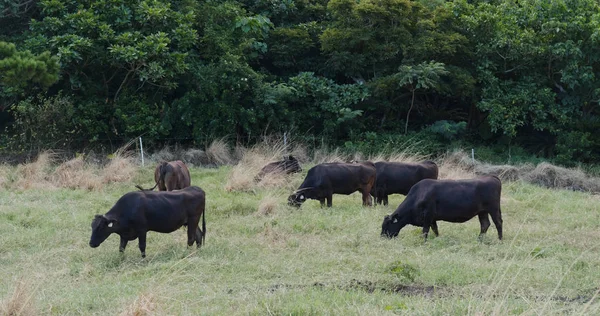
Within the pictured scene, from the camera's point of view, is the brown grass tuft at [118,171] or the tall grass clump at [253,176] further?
the brown grass tuft at [118,171]

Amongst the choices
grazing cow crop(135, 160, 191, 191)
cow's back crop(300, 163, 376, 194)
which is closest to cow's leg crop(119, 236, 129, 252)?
grazing cow crop(135, 160, 191, 191)

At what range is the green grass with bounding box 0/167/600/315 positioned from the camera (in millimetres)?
7883

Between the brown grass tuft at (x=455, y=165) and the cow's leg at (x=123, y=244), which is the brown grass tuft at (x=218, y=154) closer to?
the brown grass tuft at (x=455, y=165)

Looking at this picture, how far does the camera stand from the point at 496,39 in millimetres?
24453

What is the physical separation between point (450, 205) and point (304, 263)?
3013 mm

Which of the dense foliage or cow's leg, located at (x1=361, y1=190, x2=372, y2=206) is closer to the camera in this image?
cow's leg, located at (x1=361, y1=190, x2=372, y2=206)

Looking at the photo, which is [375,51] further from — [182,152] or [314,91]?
[182,152]

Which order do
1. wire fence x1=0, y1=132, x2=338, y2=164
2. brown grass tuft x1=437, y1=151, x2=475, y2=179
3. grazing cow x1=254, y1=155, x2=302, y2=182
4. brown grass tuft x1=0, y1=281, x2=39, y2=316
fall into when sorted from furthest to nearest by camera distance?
wire fence x1=0, y1=132, x2=338, y2=164 → brown grass tuft x1=437, y1=151, x2=475, y2=179 → grazing cow x1=254, y1=155, x2=302, y2=182 → brown grass tuft x1=0, y1=281, x2=39, y2=316

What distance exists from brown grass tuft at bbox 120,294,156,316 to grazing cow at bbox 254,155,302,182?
10867mm

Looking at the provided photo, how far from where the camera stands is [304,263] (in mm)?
10336

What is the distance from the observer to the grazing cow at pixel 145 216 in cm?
1115

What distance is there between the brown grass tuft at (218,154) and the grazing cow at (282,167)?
3.19m

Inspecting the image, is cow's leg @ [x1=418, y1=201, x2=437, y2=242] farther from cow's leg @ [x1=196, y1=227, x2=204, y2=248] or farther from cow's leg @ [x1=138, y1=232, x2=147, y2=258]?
cow's leg @ [x1=138, y1=232, x2=147, y2=258]

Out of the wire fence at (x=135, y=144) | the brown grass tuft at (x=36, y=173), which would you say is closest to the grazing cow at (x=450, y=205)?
the brown grass tuft at (x=36, y=173)
